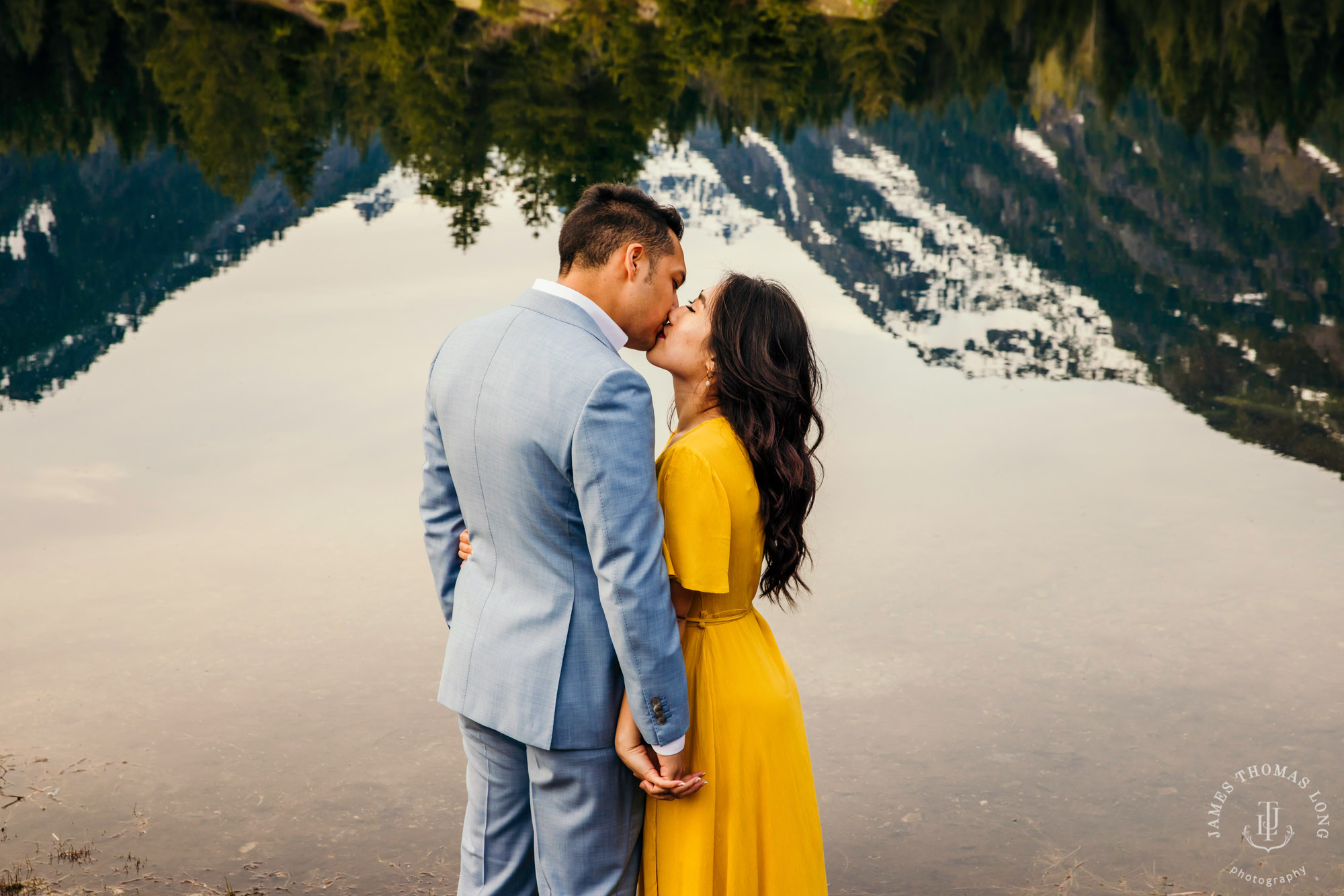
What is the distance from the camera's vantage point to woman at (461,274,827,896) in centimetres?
352

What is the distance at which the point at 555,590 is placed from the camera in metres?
3.33

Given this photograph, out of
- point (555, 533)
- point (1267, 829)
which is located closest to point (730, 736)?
point (555, 533)

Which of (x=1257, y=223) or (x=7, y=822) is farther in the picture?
(x=1257, y=223)

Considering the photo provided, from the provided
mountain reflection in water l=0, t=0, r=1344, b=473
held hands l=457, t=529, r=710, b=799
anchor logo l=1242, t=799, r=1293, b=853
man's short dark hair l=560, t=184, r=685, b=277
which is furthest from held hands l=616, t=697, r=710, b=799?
mountain reflection in water l=0, t=0, r=1344, b=473

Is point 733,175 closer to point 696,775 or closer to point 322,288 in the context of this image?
point 322,288

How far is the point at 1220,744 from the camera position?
593 cm

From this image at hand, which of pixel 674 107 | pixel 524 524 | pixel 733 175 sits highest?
pixel 674 107

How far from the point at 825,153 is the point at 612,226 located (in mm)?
74172

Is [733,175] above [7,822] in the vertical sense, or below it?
above

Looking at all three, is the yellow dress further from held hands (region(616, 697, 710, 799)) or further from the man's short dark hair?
the man's short dark hair

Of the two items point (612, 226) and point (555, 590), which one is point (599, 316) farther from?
point (555, 590)

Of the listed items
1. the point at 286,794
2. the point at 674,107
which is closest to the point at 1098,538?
the point at 286,794

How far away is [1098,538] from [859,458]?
8.84ft

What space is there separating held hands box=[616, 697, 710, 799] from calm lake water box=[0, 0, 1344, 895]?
179 centimetres
